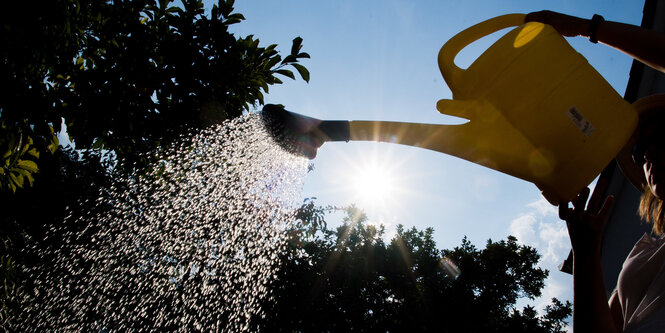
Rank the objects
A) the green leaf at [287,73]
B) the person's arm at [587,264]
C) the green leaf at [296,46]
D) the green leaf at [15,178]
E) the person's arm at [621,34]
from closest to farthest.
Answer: the person's arm at [621,34] < the person's arm at [587,264] < the green leaf at [15,178] < the green leaf at [296,46] < the green leaf at [287,73]

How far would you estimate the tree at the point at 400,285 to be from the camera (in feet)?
39.2

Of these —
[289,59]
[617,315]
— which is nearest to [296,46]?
[289,59]

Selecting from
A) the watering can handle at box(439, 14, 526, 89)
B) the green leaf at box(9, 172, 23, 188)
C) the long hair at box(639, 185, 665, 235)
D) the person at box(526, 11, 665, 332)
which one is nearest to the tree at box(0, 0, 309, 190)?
the green leaf at box(9, 172, 23, 188)

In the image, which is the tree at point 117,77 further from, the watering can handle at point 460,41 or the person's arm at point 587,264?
the person's arm at point 587,264

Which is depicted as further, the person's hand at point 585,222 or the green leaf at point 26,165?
the green leaf at point 26,165

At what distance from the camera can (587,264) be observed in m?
1.10

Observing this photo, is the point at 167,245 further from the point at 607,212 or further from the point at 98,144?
the point at 607,212

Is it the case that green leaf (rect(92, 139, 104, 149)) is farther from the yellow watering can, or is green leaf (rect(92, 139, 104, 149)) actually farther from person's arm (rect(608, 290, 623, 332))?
person's arm (rect(608, 290, 623, 332))

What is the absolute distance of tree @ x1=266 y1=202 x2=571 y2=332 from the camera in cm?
1195

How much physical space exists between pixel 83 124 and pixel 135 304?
7.98 metres

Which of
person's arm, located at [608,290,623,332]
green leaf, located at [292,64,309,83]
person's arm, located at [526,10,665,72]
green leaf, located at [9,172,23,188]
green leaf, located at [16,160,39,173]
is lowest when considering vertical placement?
person's arm, located at [608,290,623,332]

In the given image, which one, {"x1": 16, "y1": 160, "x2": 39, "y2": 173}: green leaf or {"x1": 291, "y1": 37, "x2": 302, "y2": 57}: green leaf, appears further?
{"x1": 291, "y1": 37, "x2": 302, "y2": 57}: green leaf

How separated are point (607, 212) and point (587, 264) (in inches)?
8.8

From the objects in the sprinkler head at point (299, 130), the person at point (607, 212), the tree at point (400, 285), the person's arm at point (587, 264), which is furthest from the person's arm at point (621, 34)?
the tree at point (400, 285)
